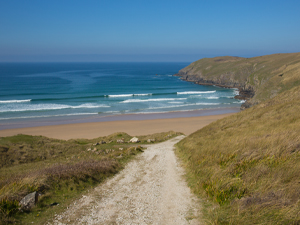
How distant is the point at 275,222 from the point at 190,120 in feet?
112

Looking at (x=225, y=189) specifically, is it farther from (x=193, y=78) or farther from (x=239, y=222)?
(x=193, y=78)

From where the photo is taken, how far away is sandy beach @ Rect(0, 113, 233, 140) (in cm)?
3045

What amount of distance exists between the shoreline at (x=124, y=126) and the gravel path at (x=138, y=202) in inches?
825

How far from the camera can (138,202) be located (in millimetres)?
7215

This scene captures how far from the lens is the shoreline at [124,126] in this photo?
30.8m

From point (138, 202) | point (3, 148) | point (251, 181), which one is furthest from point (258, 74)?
point (138, 202)

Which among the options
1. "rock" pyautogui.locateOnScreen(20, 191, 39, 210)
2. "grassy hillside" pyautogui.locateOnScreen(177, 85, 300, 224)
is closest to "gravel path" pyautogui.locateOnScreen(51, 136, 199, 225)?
"grassy hillside" pyautogui.locateOnScreen(177, 85, 300, 224)

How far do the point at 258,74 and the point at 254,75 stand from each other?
1858 millimetres

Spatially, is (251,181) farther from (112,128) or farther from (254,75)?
(254,75)

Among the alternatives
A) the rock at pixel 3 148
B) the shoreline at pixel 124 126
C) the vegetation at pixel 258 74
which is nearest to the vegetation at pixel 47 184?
the rock at pixel 3 148

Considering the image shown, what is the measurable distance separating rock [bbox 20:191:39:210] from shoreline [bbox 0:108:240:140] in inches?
896

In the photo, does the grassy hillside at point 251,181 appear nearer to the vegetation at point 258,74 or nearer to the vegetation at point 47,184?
the vegetation at point 47,184

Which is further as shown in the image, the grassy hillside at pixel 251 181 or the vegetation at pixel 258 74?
the vegetation at pixel 258 74

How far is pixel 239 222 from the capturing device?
4875 mm
